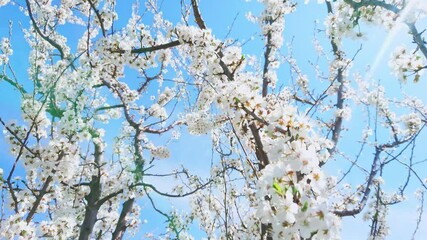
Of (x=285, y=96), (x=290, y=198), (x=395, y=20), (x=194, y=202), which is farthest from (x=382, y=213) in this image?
(x=290, y=198)

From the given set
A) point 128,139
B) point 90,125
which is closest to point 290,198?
point 90,125

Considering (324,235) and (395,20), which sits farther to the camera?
(395,20)

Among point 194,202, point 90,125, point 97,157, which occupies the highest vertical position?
point 97,157

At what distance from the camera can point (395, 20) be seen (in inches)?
125

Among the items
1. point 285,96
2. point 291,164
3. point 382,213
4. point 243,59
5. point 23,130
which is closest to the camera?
point 291,164

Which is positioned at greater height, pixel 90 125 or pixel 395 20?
pixel 90 125

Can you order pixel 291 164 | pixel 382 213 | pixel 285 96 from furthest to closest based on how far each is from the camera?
pixel 285 96
pixel 382 213
pixel 291 164

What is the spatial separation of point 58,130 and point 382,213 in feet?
17.9

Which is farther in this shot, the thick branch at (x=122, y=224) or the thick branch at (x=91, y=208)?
the thick branch at (x=122, y=224)

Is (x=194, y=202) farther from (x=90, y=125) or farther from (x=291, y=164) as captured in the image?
(x=291, y=164)

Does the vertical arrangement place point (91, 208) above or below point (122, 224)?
above

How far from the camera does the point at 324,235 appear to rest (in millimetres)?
2021

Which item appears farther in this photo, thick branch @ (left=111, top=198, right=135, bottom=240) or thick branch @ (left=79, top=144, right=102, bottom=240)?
thick branch @ (left=111, top=198, right=135, bottom=240)

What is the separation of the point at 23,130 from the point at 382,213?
5.87 meters
